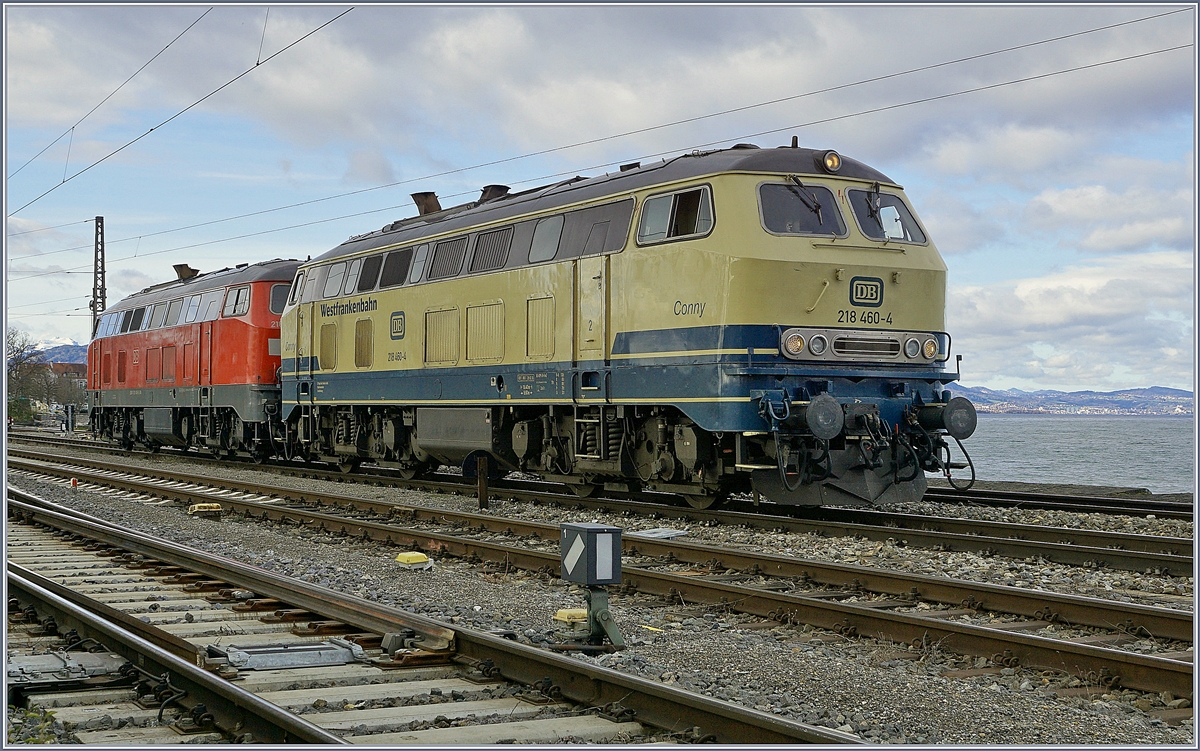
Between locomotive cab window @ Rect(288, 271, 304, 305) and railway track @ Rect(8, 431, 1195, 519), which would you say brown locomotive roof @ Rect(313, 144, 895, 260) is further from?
locomotive cab window @ Rect(288, 271, 304, 305)

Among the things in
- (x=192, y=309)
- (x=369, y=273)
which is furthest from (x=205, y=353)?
(x=369, y=273)

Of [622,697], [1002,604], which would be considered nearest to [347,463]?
[1002,604]

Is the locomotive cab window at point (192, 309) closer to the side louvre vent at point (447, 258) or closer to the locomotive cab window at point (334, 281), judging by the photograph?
the locomotive cab window at point (334, 281)

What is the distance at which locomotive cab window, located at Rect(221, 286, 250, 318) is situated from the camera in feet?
79.9

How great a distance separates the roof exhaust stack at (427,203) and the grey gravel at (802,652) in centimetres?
938

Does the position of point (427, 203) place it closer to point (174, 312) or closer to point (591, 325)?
point (591, 325)

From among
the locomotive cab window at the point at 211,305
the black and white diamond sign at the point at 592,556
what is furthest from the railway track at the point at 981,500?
the black and white diamond sign at the point at 592,556

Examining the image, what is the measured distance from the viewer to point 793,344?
40.0 feet

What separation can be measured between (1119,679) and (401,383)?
13586mm

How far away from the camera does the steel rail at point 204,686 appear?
189 inches

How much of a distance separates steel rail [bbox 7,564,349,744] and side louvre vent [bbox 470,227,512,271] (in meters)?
8.91

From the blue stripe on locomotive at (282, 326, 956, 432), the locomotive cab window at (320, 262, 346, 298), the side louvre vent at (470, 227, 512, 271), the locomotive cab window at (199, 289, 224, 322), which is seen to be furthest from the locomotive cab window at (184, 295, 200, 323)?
the blue stripe on locomotive at (282, 326, 956, 432)

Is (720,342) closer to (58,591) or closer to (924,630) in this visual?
(924,630)

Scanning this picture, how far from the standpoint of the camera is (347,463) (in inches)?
841
